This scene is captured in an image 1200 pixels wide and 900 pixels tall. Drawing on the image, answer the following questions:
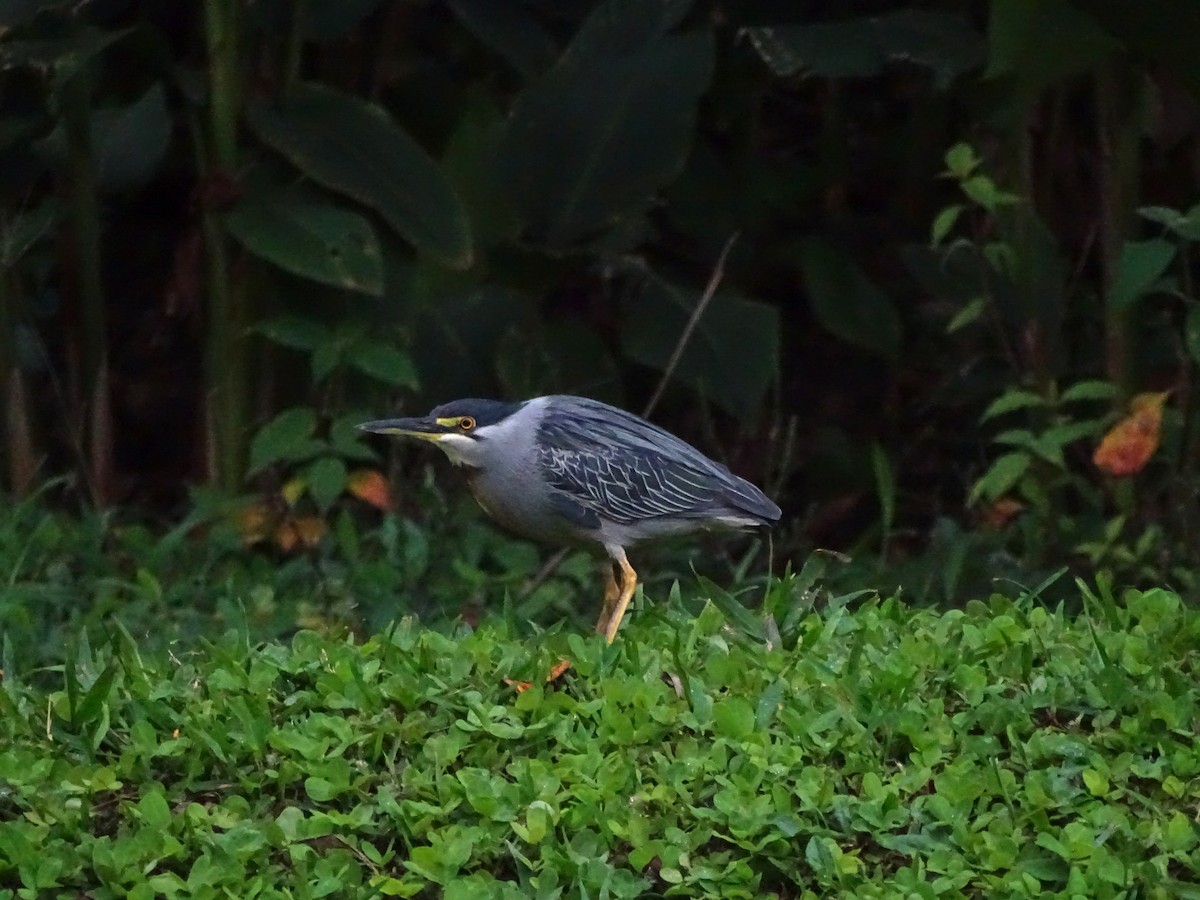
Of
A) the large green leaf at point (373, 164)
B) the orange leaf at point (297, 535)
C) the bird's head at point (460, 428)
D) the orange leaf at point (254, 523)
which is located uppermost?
the large green leaf at point (373, 164)

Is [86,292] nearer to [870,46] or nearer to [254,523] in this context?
[254,523]

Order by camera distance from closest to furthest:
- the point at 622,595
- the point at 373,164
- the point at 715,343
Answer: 1. the point at 622,595
2. the point at 373,164
3. the point at 715,343

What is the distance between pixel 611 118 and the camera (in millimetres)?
6945

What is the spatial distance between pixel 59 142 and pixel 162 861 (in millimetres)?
3885

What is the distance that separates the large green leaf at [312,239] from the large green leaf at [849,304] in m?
1.80

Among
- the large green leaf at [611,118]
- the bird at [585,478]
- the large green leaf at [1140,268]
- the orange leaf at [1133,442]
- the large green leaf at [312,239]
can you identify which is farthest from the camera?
the large green leaf at [611,118]

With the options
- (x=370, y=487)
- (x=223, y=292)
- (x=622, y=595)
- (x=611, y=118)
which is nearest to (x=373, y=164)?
(x=223, y=292)

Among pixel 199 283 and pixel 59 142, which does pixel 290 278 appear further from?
pixel 59 142

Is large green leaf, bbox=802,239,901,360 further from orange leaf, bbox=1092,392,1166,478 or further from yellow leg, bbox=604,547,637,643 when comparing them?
yellow leg, bbox=604,547,637,643

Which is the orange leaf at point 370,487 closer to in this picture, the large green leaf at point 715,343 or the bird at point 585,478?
the large green leaf at point 715,343

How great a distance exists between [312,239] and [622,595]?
6.79 feet

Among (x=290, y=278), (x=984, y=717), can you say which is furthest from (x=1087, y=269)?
(x=984, y=717)

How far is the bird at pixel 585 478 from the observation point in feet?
17.0

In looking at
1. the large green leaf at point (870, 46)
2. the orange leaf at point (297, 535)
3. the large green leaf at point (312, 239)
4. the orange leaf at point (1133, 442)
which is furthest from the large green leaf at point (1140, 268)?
the orange leaf at point (297, 535)
